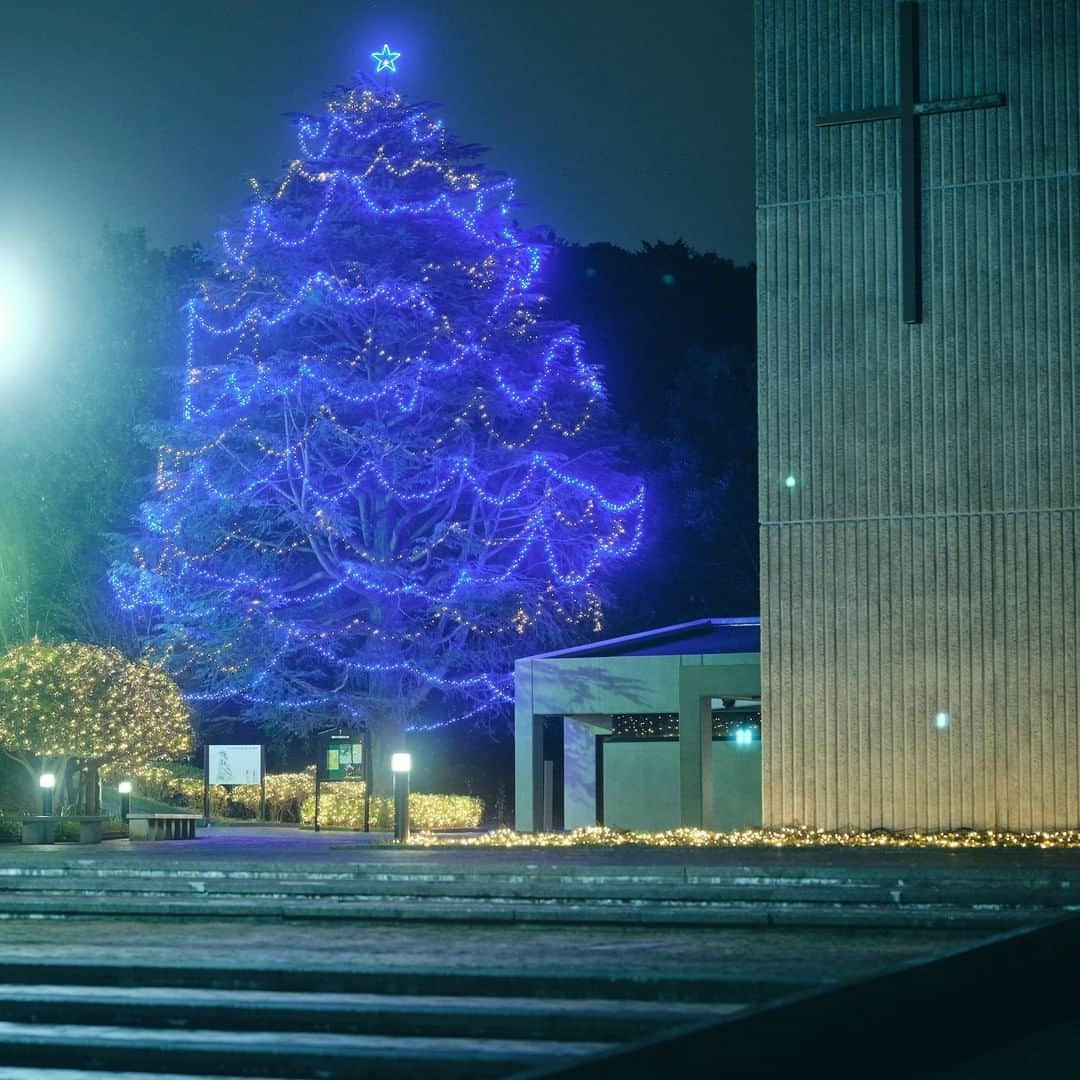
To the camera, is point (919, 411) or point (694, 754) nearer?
point (919, 411)

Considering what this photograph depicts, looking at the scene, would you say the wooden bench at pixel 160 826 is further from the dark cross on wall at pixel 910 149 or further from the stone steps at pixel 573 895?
the dark cross on wall at pixel 910 149

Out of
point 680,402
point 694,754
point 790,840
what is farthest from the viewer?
point 680,402

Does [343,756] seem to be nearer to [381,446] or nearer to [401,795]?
[381,446]

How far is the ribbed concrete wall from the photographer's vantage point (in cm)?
1730

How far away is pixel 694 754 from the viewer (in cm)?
2339

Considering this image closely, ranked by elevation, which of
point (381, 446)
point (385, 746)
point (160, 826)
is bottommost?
point (160, 826)

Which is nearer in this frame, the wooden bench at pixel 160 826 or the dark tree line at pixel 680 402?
the wooden bench at pixel 160 826

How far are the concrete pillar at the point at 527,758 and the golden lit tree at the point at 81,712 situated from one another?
5.48 m

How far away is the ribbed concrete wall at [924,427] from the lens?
681 inches

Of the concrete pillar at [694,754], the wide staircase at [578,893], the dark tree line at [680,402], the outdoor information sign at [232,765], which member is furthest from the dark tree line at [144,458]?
the wide staircase at [578,893]

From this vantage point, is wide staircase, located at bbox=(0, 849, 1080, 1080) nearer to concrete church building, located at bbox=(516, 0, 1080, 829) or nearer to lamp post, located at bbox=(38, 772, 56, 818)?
concrete church building, located at bbox=(516, 0, 1080, 829)

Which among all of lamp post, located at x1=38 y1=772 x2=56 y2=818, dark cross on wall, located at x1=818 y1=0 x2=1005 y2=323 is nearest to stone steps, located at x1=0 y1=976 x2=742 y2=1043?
dark cross on wall, located at x1=818 y1=0 x2=1005 y2=323

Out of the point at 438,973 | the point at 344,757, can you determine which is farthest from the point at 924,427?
the point at 344,757

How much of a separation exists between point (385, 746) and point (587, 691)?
15.4 feet
